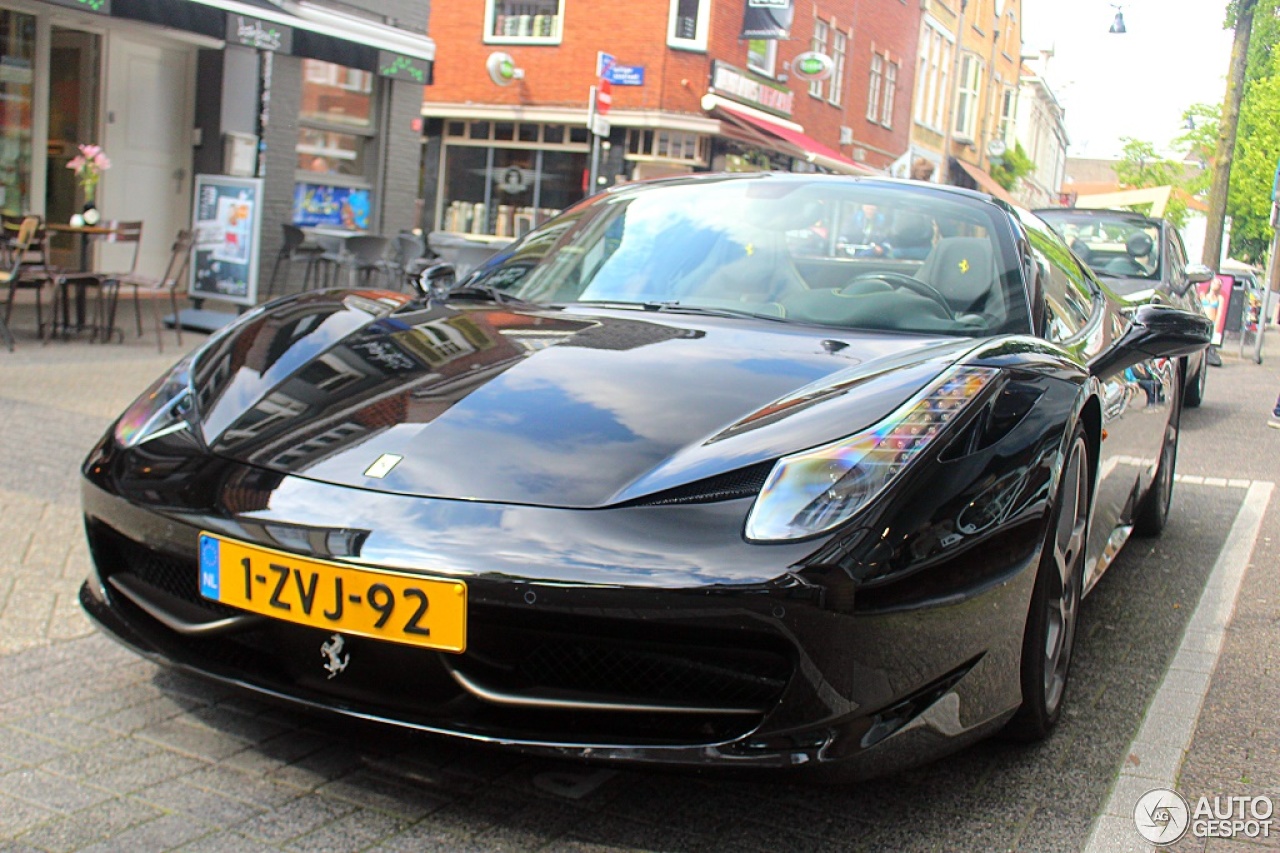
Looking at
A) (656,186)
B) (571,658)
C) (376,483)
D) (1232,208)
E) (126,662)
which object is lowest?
(126,662)

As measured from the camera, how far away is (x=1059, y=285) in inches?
144

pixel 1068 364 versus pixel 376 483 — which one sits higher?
pixel 1068 364

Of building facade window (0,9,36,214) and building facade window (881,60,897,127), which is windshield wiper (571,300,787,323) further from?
building facade window (881,60,897,127)

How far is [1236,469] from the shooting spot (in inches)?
287

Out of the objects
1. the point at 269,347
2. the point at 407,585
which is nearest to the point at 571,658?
the point at 407,585

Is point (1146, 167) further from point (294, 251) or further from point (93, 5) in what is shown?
point (93, 5)

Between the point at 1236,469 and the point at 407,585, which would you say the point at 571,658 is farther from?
the point at 1236,469

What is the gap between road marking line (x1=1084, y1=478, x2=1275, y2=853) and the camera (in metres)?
2.45

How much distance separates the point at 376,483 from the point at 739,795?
36.0 inches

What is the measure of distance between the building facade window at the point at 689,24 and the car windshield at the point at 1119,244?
1307cm

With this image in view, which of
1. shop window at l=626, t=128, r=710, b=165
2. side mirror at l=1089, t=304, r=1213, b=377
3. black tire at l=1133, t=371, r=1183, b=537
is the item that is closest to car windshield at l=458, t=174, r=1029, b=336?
side mirror at l=1089, t=304, r=1213, b=377

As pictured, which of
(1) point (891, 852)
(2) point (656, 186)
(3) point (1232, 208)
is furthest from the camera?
(3) point (1232, 208)

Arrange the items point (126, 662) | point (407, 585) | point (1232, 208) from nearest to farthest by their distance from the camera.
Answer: point (407, 585) < point (126, 662) < point (1232, 208)

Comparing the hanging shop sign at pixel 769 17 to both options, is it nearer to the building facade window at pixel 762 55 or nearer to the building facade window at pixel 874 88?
the building facade window at pixel 762 55
